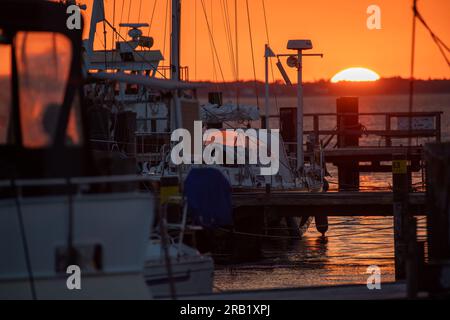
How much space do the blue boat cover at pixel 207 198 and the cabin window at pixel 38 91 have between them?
12.9 ft

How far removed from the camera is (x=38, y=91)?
13906mm

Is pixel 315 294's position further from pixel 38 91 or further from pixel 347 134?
pixel 347 134

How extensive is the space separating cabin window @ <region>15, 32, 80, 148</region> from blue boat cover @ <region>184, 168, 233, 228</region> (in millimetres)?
3929

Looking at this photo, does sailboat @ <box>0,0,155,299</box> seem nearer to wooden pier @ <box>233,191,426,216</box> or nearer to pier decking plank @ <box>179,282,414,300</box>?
pier decking plank @ <box>179,282,414,300</box>

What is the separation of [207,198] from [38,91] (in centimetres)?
444

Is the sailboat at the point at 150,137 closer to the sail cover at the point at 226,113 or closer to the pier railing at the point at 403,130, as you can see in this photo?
the sail cover at the point at 226,113

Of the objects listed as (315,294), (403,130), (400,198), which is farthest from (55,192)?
(403,130)

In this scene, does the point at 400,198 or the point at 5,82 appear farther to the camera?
the point at 400,198

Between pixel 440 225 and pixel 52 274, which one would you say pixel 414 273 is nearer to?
pixel 440 225

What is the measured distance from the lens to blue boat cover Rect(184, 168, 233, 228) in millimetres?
17609

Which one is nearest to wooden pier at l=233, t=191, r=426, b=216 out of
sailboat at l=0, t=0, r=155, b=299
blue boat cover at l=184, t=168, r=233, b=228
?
blue boat cover at l=184, t=168, r=233, b=228

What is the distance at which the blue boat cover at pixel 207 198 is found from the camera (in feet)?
57.8

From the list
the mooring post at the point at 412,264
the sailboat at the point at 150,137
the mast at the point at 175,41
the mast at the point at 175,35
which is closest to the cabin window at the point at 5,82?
the sailboat at the point at 150,137
